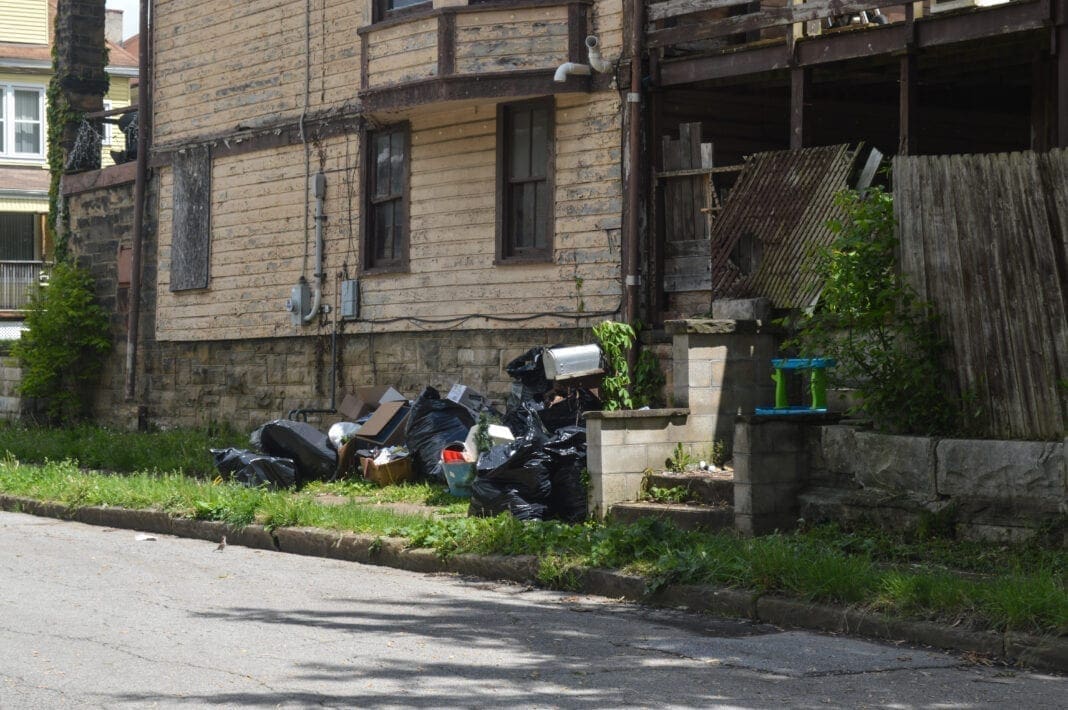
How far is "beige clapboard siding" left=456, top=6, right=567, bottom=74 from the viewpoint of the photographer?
50.8 feet

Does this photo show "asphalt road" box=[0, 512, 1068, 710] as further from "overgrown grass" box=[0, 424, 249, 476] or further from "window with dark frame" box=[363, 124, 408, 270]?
"window with dark frame" box=[363, 124, 408, 270]

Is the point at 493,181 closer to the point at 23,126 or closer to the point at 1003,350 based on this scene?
the point at 1003,350

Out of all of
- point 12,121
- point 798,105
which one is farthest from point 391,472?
point 12,121

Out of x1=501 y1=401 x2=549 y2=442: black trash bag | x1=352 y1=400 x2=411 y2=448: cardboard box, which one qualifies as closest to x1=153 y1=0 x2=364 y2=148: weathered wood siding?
x1=352 y1=400 x2=411 y2=448: cardboard box

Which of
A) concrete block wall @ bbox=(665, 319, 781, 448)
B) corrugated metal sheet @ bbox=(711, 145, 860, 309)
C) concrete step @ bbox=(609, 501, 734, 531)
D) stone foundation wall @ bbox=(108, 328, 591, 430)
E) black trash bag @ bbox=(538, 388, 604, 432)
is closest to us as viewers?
concrete step @ bbox=(609, 501, 734, 531)

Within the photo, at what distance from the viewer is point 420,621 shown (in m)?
8.05

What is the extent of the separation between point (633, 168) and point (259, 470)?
4992 millimetres

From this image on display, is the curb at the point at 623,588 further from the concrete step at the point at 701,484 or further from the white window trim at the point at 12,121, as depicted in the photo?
the white window trim at the point at 12,121

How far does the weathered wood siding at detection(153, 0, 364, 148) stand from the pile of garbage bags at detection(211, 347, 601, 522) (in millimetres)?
5031

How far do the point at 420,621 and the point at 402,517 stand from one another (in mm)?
3453

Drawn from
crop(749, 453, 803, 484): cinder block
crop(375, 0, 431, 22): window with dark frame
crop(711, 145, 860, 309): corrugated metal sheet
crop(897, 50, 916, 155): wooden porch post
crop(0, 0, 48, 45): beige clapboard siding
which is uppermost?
crop(0, 0, 48, 45): beige clapboard siding

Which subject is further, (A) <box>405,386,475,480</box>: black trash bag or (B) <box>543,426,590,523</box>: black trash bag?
(A) <box>405,386,475,480</box>: black trash bag

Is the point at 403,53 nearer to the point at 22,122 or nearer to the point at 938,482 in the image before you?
the point at 938,482

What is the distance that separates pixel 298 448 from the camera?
15023mm
